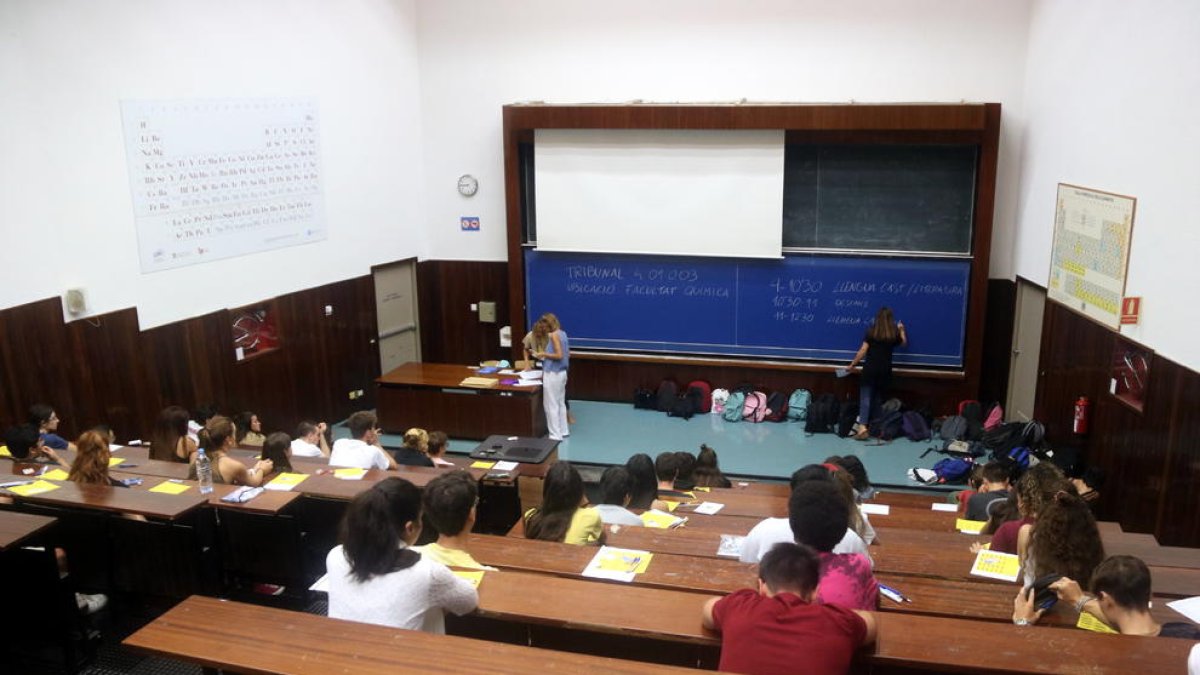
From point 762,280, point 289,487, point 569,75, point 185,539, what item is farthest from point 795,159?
point 185,539

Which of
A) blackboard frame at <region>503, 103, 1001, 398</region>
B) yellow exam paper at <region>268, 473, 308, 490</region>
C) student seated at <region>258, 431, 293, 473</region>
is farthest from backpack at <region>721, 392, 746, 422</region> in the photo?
yellow exam paper at <region>268, 473, 308, 490</region>

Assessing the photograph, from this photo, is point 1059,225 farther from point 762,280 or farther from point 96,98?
point 96,98

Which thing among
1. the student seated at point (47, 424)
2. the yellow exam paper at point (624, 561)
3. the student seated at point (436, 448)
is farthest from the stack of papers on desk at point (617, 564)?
the student seated at point (47, 424)

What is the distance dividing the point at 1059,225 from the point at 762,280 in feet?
9.73

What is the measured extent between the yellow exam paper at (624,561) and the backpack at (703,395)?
617cm

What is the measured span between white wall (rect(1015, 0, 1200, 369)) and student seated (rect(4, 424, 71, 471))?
6952mm

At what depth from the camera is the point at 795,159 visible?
9.22 metres

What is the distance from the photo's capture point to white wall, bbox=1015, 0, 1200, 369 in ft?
17.4

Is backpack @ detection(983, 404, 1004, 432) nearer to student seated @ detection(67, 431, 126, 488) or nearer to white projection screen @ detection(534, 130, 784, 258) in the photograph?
white projection screen @ detection(534, 130, 784, 258)

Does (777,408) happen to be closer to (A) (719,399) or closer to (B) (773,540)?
(A) (719,399)

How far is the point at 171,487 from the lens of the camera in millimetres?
4801

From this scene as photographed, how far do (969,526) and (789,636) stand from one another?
10.6 ft

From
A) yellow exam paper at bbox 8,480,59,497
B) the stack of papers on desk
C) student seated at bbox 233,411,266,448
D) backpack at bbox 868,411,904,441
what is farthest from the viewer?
backpack at bbox 868,411,904,441

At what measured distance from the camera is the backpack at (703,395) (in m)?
9.66
